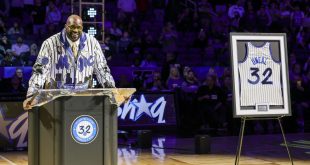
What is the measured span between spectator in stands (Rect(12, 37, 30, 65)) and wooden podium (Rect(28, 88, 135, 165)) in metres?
8.26

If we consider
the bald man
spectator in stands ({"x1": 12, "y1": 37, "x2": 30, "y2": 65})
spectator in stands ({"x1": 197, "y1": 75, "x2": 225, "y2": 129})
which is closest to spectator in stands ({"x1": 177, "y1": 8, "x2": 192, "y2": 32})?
spectator in stands ({"x1": 197, "y1": 75, "x2": 225, "y2": 129})

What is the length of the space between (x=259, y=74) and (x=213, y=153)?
3.30 m

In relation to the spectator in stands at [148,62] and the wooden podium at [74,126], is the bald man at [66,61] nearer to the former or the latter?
the wooden podium at [74,126]

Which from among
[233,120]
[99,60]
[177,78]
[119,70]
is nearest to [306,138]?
[233,120]

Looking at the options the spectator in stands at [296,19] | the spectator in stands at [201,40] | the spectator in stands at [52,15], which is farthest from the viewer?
the spectator in stands at [296,19]

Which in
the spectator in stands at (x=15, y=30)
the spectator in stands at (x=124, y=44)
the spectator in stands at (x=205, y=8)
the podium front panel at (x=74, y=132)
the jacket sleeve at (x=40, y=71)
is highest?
the spectator in stands at (x=205, y=8)

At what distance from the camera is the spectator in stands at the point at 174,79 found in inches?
486

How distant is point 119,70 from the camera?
13383 millimetres

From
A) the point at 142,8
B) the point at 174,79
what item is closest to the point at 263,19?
the point at 142,8

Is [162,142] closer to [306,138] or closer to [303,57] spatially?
[306,138]

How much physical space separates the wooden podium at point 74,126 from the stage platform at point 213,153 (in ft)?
10.3

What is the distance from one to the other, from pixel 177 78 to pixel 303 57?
16.7 feet

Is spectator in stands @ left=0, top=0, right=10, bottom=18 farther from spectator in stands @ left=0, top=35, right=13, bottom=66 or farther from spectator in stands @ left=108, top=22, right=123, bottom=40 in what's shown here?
spectator in stands @ left=108, top=22, right=123, bottom=40

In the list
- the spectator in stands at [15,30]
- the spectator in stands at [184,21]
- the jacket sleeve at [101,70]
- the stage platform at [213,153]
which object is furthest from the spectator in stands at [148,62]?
the jacket sleeve at [101,70]
